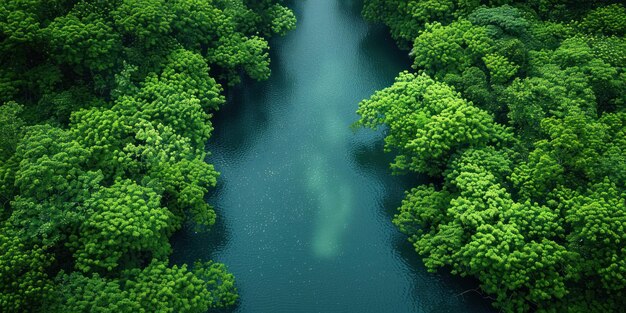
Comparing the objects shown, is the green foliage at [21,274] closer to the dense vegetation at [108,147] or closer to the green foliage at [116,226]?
the dense vegetation at [108,147]

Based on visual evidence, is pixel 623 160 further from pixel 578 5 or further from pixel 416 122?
pixel 578 5

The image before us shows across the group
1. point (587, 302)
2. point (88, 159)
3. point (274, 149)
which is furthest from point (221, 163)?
point (587, 302)

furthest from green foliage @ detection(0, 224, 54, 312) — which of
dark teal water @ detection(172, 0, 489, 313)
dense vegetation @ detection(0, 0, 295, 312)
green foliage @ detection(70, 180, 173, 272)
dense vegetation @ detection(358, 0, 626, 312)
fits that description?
dense vegetation @ detection(358, 0, 626, 312)

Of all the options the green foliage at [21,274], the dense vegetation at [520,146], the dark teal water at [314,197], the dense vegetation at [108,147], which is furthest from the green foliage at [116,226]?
the dense vegetation at [520,146]

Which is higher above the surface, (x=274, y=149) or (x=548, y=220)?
(x=548, y=220)

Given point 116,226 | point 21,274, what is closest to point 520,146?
point 116,226

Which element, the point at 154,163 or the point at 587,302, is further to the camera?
the point at 154,163

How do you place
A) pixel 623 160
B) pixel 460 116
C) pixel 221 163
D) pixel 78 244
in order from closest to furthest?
pixel 78 244 < pixel 623 160 < pixel 460 116 < pixel 221 163

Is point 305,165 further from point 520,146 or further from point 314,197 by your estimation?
point 520,146
